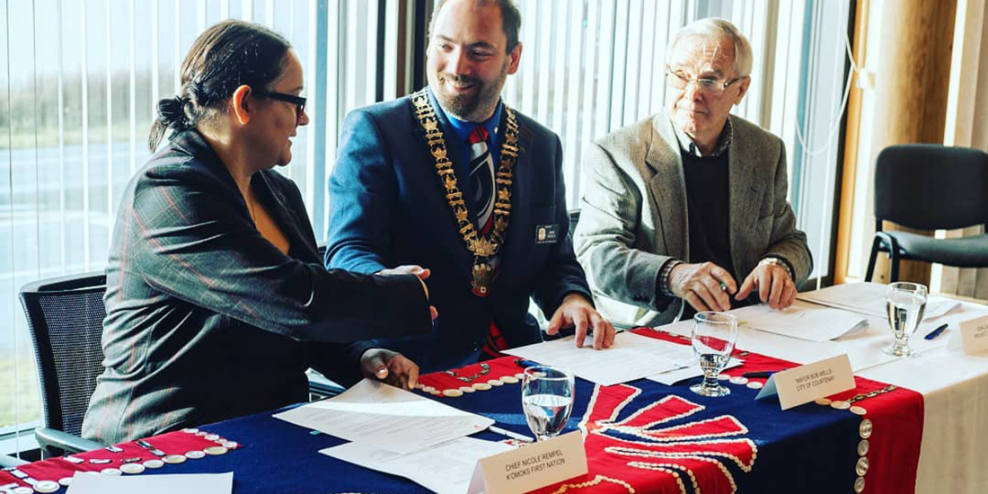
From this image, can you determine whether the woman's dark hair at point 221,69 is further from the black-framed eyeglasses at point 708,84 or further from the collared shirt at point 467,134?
the black-framed eyeglasses at point 708,84

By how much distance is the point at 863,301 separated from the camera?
8.46ft

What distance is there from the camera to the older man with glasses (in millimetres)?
2748

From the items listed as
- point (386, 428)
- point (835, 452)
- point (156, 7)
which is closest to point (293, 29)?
point (156, 7)

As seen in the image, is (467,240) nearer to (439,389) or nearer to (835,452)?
(439,389)

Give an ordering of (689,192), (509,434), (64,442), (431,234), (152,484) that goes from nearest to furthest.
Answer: (152,484) < (509,434) < (64,442) < (431,234) < (689,192)

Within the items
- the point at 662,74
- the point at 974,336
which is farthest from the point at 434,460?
the point at 662,74

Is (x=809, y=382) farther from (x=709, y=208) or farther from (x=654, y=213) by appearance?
(x=709, y=208)

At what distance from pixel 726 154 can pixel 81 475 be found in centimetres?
209

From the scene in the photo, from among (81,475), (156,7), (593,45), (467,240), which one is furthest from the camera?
(593,45)

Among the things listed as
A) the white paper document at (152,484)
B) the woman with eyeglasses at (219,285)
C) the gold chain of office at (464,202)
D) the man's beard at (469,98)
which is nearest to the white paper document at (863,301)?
the gold chain of office at (464,202)

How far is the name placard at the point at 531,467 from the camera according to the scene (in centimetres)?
127

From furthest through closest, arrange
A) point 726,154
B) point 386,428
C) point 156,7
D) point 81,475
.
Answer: point 726,154
point 156,7
point 386,428
point 81,475

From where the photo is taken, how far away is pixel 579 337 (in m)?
2.08

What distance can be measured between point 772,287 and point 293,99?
124 cm
